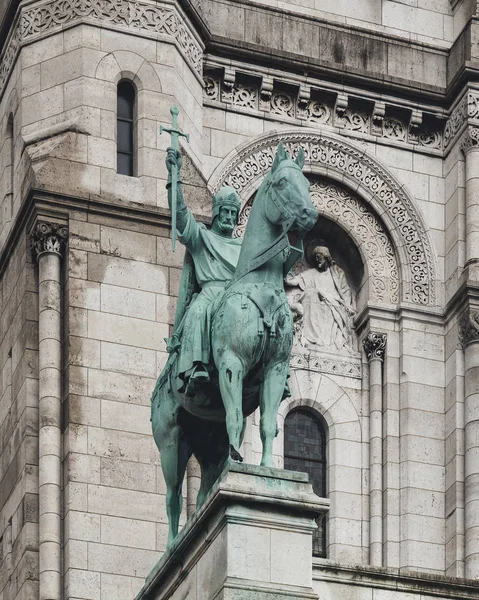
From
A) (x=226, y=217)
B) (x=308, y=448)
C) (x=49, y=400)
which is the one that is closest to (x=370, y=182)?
(x=308, y=448)

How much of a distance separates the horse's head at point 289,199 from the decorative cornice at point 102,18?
7.90 metres

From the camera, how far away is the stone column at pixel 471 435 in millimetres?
38688

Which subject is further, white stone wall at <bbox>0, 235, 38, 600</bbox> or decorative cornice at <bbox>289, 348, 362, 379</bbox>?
decorative cornice at <bbox>289, 348, 362, 379</bbox>

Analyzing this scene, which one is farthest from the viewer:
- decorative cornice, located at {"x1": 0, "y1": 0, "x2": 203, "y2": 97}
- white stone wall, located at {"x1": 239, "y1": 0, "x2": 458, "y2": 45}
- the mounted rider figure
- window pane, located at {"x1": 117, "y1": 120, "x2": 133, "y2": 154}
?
white stone wall, located at {"x1": 239, "y1": 0, "x2": 458, "y2": 45}

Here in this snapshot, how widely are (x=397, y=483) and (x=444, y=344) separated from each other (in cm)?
198

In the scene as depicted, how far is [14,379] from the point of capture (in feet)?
Result: 123

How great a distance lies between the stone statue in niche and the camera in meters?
40.3

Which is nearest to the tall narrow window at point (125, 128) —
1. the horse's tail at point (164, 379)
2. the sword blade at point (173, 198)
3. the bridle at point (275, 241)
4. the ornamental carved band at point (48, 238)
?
the ornamental carved band at point (48, 238)

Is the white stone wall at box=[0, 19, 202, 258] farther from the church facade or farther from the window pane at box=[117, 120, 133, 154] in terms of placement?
the window pane at box=[117, 120, 133, 154]

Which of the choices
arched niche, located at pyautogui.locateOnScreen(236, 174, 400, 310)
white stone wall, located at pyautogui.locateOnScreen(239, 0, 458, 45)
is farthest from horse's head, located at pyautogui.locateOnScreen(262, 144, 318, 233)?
white stone wall, located at pyautogui.locateOnScreen(239, 0, 458, 45)

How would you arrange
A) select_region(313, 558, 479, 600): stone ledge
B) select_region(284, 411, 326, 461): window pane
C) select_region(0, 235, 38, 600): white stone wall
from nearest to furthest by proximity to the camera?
select_region(313, 558, 479, 600): stone ledge < select_region(0, 235, 38, 600): white stone wall < select_region(284, 411, 326, 461): window pane

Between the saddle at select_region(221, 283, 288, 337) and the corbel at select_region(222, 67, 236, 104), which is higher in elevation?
the corbel at select_region(222, 67, 236, 104)

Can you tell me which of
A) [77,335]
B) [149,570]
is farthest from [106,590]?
[77,335]

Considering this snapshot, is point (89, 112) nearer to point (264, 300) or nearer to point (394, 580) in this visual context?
point (264, 300)
